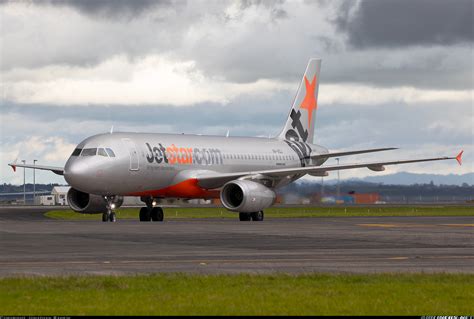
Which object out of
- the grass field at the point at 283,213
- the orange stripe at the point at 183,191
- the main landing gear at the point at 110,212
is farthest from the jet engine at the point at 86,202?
the grass field at the point at 283,213

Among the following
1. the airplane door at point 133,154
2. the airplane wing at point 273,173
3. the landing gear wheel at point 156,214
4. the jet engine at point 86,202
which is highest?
the airplane door at point 133,154

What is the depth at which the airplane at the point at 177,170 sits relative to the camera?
54.2m

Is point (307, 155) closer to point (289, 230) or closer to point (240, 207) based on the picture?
point (240, 207)

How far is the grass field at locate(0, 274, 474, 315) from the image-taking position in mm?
14992

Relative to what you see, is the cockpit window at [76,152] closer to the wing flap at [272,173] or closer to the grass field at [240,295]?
the wing flap at [272,173]

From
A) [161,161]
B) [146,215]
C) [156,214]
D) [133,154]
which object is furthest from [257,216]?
[133,154]

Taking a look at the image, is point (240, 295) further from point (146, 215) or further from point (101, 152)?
point (146, 215)

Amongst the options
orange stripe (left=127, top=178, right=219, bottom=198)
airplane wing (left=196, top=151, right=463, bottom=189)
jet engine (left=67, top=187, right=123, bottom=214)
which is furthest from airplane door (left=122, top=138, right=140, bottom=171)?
airplane wing (left=196, top=151, right=463, bottom=189)

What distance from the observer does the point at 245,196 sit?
55.4 metres

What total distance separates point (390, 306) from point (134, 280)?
560cm

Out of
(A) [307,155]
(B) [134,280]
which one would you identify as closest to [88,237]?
(B) [134,280]

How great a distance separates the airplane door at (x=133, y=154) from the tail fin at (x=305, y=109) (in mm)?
18202

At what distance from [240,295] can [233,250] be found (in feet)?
41.1

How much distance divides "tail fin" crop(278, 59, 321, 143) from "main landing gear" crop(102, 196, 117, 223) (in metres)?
18.7
